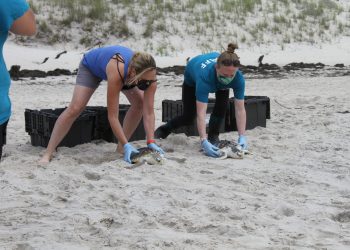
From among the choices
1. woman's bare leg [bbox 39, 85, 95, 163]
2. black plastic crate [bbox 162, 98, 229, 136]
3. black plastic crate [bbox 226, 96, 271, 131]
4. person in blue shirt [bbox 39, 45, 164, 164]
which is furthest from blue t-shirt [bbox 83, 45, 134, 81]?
black plastic crate [bbox 226, 96, 271, 131]

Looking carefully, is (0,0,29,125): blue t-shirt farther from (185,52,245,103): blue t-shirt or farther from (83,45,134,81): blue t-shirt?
(185,52,245,103): blue t-shirt

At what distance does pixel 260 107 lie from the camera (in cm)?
699

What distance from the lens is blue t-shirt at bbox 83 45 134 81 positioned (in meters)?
5.03

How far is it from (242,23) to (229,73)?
14934 mm

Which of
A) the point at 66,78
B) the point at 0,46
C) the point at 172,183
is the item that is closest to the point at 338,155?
the point at 172,183

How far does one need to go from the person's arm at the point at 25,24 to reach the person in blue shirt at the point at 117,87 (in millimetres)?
2209

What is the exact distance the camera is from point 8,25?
8.20 ft

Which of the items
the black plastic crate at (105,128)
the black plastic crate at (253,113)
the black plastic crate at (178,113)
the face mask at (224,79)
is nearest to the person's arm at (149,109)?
the face mask at (224,79)

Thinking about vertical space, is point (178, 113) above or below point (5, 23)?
below

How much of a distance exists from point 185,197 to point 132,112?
1637 millimetres

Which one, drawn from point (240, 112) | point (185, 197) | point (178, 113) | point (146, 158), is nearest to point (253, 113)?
point (178, 113)

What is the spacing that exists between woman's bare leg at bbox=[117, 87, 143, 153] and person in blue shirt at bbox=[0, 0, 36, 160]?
9.34 feet

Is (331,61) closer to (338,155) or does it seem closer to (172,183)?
(338,155)

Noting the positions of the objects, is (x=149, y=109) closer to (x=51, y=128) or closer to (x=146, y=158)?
(x=146, y=158)
